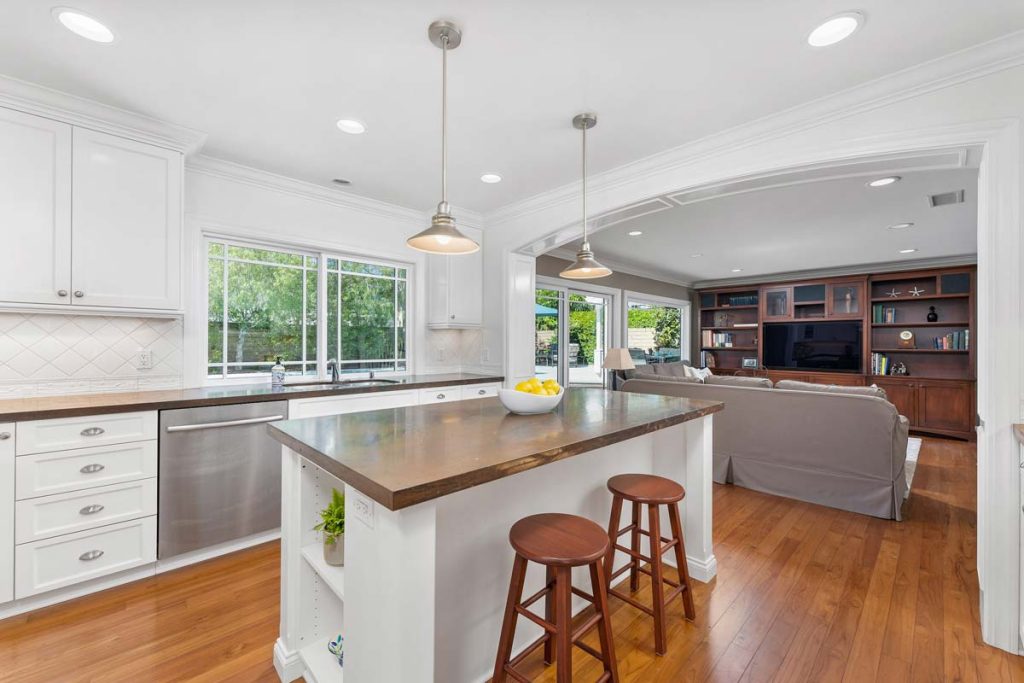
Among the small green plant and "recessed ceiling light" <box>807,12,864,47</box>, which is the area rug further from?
the small green plant

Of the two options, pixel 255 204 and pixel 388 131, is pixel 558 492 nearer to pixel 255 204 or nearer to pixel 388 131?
pixel 388 131

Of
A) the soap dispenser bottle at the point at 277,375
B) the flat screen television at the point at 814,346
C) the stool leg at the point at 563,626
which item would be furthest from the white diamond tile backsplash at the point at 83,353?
the flat screen television at the point at 814,346

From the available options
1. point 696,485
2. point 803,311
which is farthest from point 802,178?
point 803,311

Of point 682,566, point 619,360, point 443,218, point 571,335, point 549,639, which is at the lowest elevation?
point 549,639

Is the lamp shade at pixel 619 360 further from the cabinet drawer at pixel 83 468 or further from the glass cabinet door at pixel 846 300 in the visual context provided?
the glass cabinet door at pixel 846 300

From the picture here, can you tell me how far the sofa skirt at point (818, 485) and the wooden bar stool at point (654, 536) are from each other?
1963 millimetres

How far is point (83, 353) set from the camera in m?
2.55

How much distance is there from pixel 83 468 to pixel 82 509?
0.20 metres

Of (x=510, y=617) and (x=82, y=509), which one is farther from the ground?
(x=82, y=509)

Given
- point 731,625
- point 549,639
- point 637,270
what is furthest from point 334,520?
point 637,270

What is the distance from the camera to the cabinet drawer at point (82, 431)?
6.59 feet

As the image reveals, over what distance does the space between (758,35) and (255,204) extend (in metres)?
3.22

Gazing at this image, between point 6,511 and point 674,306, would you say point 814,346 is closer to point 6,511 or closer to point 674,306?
point 674,306

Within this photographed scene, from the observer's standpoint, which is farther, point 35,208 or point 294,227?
point 294,227
